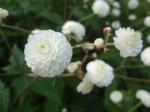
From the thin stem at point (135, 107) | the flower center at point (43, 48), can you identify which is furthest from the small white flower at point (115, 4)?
the flower center at point (43, 48)

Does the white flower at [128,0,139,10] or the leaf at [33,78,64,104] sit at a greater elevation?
the white flower at [128,0,139,10]

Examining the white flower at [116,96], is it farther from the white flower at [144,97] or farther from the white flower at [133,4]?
the white flower at [133,4]

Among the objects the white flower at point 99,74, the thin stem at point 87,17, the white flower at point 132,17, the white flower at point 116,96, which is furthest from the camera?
the white flower at point 132,17

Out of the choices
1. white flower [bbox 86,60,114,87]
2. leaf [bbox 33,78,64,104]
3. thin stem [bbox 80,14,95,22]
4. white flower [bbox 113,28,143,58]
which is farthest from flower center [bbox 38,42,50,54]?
thin stem [bbox 80,14,95,22]

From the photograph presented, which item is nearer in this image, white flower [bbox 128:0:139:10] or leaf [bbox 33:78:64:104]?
leaf [bbox 33:78:64:104]

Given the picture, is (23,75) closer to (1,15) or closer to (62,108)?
(62,108)

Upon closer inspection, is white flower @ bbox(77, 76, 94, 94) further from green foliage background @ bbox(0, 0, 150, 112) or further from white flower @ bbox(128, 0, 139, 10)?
white flower @ bbox(128, 0, 139, 10)
